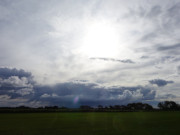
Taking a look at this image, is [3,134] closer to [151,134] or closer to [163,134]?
[151,134]

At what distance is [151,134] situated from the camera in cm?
1883

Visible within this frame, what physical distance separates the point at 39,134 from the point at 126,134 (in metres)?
9.35

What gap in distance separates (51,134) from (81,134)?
3.21 metres

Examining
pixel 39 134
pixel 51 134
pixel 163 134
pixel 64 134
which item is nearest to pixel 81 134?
pixel 64 134

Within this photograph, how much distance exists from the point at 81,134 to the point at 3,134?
8440 mm

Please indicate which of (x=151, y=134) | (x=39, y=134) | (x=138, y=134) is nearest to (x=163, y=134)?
(x=151, y=134)

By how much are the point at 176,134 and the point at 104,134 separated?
7750 millimetres

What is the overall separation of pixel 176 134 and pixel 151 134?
262 centimetres

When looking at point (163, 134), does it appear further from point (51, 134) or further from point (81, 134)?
point (51, 134)

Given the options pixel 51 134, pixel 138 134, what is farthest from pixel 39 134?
pixel 138 134

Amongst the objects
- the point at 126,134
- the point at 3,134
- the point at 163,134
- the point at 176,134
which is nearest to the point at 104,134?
the point at 126,134

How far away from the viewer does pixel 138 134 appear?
1873 cm

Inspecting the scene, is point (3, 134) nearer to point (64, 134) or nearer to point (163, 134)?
point (64, 134)

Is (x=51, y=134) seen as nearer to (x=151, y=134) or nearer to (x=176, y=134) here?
(x=151, y=134)
